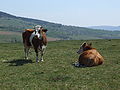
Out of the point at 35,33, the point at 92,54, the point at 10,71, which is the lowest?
the point at 10,71

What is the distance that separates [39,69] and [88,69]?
4022 mm

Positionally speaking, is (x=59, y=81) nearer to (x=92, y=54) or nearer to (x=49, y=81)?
(x=49, y=81)

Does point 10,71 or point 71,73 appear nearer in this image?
point 71,73

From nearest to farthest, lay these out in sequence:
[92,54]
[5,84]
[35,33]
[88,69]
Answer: [5,84] < [88,69] < [92,54] < [35,33]

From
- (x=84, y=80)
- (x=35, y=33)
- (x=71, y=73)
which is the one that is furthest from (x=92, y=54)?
(x=35, y=33)

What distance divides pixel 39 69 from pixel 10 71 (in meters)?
2.34

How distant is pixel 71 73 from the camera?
17.7 m

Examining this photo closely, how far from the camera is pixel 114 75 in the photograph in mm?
16562

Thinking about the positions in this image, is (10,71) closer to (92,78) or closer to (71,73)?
(71,73)

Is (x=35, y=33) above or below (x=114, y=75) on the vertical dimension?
above

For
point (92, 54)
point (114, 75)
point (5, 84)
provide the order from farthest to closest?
point (92, 54) < point (114, 75) < point (5, 84)

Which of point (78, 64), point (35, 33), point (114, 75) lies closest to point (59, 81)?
point (114, 75)

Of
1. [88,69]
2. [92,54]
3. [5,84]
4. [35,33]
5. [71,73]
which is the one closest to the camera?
[5,84]

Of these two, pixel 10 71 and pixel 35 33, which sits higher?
pixel 35 33
